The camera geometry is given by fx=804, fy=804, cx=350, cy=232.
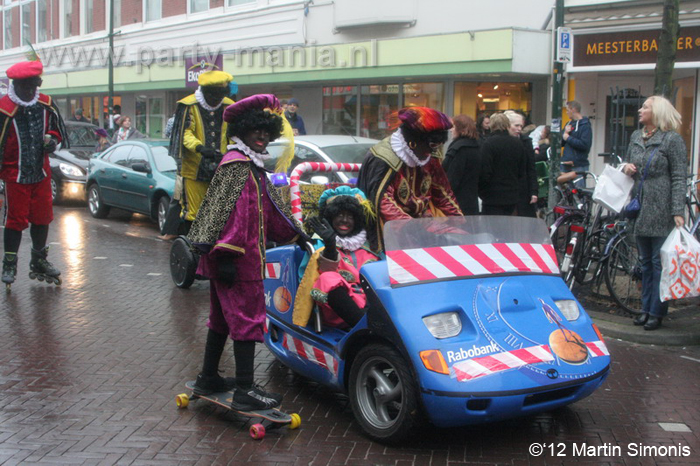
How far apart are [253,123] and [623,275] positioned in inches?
171

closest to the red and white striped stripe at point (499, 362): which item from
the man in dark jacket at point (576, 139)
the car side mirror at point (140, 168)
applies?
the man in dark jacket at point (576, 139)

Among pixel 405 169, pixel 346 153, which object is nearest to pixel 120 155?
pixel 346 153

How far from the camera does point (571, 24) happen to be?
1431 cm

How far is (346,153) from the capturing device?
34.6 feet

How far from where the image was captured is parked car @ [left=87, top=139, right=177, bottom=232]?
1264cm

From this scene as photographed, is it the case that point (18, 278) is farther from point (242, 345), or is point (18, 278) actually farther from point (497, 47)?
point (497, 47)

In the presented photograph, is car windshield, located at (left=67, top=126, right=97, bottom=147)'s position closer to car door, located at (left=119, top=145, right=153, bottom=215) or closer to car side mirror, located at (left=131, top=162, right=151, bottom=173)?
car door, located at (left=119, top=145, right=153, bottom=215)

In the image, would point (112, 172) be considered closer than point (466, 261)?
No

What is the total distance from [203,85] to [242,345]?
4.03 meters

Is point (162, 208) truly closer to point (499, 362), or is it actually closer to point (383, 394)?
point (383, 394)

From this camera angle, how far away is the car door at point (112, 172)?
13852mm

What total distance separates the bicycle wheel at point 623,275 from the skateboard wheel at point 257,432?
4.13 m

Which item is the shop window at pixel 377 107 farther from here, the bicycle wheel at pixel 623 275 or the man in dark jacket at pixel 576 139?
the bicycle wheel at pixel 623 275

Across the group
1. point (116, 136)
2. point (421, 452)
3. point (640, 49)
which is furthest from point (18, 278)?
point (640, 49)
